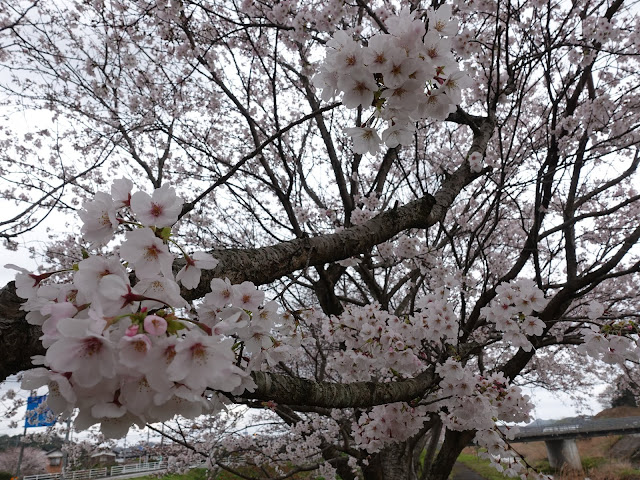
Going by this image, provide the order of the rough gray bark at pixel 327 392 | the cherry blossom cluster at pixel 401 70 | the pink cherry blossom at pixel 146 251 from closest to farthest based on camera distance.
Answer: the pink cherry blossom at pixel 146 251
the cherry blossom cluster at pixel 401 70
the rough gray bark at pixel 327 392

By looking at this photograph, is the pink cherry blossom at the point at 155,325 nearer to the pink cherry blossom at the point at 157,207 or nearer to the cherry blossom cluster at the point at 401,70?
the pink cherry blossom at the point at 157,207

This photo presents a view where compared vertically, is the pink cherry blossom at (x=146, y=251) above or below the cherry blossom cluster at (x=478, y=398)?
above

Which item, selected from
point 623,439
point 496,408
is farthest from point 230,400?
point 623,439

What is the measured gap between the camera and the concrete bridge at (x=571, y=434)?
15.1 m

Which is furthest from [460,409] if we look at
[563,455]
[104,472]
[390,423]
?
[104,472]

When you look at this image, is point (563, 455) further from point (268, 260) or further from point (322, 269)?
point (268, 260)

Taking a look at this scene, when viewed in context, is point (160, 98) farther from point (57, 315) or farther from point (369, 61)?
point (57, 315)

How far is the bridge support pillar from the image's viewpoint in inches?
650

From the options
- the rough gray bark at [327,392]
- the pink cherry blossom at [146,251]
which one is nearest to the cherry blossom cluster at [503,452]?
the rough gray bark at [327,392]

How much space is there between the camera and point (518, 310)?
249 cm

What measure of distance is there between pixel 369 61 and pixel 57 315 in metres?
1.03

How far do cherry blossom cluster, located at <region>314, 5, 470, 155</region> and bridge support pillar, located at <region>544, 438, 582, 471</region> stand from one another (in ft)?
68.3

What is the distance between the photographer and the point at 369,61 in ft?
3.63

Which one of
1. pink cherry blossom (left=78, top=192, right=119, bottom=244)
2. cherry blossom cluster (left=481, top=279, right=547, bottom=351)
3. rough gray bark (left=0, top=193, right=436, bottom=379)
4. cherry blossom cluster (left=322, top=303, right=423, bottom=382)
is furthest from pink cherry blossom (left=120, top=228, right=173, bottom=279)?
cherry blossom cluster (left=481, top=279, right=547, bottom=351)
